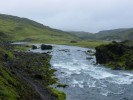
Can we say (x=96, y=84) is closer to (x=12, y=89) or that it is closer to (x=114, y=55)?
(x=12, y=89)

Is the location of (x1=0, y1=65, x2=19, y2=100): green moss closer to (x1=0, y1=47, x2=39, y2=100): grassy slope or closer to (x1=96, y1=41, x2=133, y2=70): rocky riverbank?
(x1=0, y1=47, x2=39, y2=100): grassy slope

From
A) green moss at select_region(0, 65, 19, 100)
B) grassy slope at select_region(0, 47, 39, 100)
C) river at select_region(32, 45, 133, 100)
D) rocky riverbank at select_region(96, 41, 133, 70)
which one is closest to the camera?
green moss at select_region(0, 65, 19, 100)

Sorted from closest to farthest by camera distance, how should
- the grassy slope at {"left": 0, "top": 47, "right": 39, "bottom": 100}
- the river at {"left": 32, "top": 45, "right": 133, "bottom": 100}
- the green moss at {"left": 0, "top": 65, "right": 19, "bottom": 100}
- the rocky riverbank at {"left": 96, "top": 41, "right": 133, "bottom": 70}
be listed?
the green moss at {"left": 0, "top": 65, "right": 19, "bottom": 100}
the grassy slope at {"left": 0, "top": 47, "right": 39, "bottom": 100}
the river at {"left": 32, "top": 45, "right": 133, "bottom": 100}
the rocky riverbank at {"left": 96, "top": 41, "right": 133, "bottom": 70}

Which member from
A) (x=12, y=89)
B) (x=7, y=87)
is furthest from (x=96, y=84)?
(x=7, y=87)

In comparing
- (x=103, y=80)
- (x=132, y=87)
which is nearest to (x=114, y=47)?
(x=103, y=80)

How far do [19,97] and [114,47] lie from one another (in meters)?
77.9

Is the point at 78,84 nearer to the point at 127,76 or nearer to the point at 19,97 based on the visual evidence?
the point at 127,76

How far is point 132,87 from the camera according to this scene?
68.8 meters

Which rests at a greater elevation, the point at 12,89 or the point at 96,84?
the point at 12,89

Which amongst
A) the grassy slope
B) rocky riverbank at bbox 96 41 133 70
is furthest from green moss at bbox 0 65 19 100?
rocky riverbank at bbox 96 41 133 70

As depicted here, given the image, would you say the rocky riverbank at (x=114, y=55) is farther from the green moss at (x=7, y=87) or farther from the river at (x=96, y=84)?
the green moss at (x=7, y=87)

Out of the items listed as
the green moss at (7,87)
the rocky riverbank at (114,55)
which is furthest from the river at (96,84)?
the green moss at (7,87)

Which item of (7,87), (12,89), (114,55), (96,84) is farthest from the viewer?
(114,55)

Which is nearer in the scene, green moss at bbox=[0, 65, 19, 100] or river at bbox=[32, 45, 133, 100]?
green moss at bbox=[0, 65, 19, 100]
